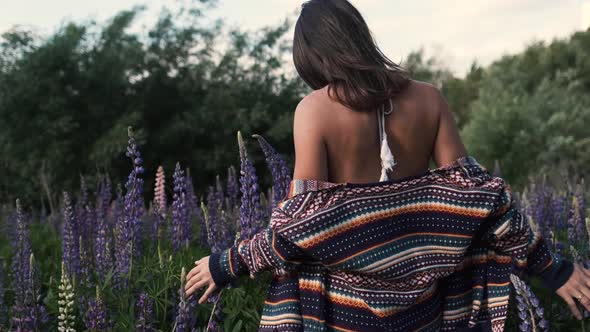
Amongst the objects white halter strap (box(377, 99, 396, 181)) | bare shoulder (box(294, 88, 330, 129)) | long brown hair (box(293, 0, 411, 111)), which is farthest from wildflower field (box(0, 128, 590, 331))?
white halter strap (box(377, 99, 396, 181))

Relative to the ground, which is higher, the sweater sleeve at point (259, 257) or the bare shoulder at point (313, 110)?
the bare shoulder at point (313, 110)

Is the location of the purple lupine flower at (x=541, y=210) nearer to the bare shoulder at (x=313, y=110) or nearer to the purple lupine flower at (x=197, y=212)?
the purple lupine flower at (x=197, y=212)

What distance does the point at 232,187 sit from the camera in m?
5.65

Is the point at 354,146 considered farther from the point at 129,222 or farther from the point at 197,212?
the point at 197,212

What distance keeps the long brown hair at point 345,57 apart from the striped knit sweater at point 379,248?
0.39 meters

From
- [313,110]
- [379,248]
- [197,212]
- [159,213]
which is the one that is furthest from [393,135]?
[197,212]

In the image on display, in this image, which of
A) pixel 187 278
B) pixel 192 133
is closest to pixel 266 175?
pixel 192 133

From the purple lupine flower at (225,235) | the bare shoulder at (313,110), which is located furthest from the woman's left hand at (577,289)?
the purple lupine flower at (225,235)

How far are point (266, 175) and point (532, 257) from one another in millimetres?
17631

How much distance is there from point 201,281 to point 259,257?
316 mm

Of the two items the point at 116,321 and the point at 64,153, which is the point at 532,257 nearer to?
the point at 116,321

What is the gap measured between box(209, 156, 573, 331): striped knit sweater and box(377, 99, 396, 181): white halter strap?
56 millimetres

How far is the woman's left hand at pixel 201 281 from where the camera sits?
2.79 meters

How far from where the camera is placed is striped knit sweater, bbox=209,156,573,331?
8.63 feet
